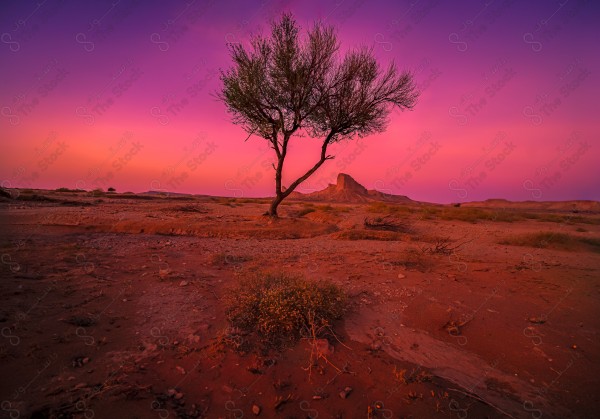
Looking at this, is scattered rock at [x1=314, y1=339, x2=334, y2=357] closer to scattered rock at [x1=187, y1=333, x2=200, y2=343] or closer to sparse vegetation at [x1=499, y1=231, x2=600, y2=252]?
scattered rock at [x1=187, y1=333, x2=200, y2=343]

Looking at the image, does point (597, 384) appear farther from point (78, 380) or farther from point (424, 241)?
point (424, 241)

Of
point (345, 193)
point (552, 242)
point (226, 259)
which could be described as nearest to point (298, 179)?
point (226, 259)

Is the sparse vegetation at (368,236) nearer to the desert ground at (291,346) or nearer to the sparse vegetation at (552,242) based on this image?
the desert ground at (291,346)

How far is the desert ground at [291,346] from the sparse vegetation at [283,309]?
170 millimetres

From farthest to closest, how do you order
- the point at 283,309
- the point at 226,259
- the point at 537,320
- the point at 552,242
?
the point at 552,242
the point at 226,259
the point at 537,320
the point at 283,309

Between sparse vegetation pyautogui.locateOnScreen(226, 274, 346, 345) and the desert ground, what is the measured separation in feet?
0.56

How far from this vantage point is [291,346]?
11.5ft

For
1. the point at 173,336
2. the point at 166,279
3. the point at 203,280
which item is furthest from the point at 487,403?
the point at 166,279

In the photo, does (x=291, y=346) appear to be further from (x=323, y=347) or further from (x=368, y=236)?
(x=368, y=236)

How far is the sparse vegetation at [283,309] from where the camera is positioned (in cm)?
371

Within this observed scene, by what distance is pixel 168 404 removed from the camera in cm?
261

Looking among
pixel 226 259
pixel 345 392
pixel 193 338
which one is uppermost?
pixel 226 259

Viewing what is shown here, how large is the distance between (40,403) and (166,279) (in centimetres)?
299

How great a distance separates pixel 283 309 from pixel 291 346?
1.55ft
